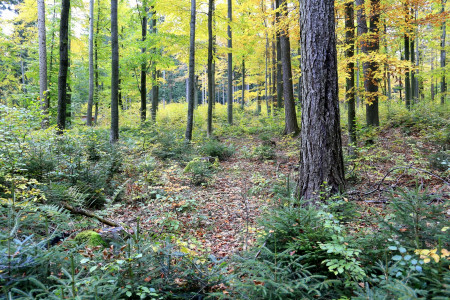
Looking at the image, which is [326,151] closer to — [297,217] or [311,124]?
[311,124]

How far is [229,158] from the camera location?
1027 centimetres

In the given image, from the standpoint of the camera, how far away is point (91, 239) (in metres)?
3.23

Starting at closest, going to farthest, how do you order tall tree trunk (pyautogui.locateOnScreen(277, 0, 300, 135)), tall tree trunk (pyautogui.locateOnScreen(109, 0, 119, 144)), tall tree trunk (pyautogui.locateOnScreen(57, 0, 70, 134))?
tall tree trunk (pyautogui.locateOnScreen(57, 0, 70, 134)), tall tree trunk (pyautogui.locateOnScreen(109, 0, 119, 144)), tall tree trunk (pyautogui.locateOnScreen(277, 0, 300, 135))

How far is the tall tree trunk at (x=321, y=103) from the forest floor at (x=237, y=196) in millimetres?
383

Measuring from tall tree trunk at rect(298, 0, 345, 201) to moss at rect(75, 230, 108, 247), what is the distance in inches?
122

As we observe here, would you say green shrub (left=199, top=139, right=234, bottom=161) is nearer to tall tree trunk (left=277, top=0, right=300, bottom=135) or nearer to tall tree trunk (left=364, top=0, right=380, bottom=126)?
tall tree trunk (left=277, top=0, right=300, bottom=135)

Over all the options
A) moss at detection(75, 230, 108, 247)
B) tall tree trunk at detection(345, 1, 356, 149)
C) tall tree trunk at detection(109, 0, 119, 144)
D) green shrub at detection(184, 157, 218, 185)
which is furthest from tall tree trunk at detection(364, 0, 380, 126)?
tall tree trunk at detection(109, 0, 119, 144)

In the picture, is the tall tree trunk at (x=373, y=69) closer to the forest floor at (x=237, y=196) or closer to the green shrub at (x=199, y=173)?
the forest floor at (x=237, y=196)

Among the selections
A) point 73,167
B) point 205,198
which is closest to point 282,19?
point 205,198

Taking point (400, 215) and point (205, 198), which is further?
point (205, 198)

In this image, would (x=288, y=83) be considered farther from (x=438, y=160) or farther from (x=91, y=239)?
(x=91, y=239)

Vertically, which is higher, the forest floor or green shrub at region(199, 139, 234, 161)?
green shrub at region(199, 139, 234, 161)

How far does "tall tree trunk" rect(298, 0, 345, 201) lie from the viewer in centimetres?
412

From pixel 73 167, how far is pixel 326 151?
537cm
